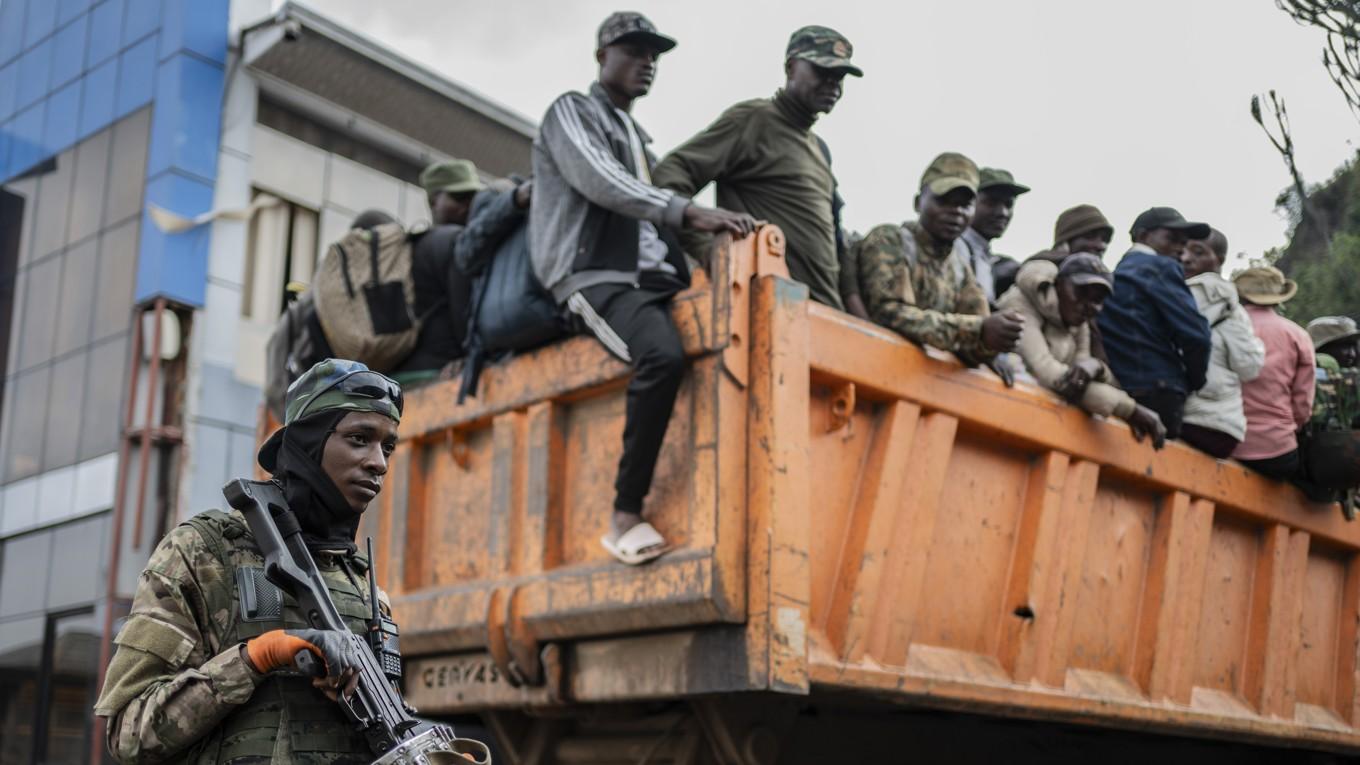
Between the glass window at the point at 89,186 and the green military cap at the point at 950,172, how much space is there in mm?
10146

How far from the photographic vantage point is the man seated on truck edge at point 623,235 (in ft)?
11.4

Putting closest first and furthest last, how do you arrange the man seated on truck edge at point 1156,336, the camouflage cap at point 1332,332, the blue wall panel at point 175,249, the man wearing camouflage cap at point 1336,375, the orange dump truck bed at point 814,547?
1. the orange dump truck bed at point 814,547
2. the man seated on truck edge at point 1156,336
3. the man wearing camouflage cap at point 1336,375
4. the camouflage cap at point 1332,332
5. the blue wall panel at point 175,249

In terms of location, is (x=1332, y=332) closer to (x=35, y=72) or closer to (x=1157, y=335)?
(x=1157, y=335)

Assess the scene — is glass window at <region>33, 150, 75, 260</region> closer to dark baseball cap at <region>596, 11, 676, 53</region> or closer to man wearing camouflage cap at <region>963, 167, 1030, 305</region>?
man wearing camouflage cap at <region>963, 167, 1030, 305</region>

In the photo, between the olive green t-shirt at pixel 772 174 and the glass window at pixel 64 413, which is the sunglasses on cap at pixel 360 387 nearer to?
the olive green t-shirt at pixel 772 174

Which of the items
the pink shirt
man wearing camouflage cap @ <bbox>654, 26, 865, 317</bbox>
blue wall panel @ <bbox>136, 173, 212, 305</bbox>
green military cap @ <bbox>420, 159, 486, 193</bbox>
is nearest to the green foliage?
the pink shirt

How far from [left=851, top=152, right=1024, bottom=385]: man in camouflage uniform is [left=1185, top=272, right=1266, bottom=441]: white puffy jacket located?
0.96 metres

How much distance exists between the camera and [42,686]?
484 inches

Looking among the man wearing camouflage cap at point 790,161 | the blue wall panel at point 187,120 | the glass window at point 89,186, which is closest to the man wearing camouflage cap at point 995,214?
the man wearing camouflage cap at point 790,161

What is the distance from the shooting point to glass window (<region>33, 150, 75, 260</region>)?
1329 centimetres

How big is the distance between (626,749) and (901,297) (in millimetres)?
1463

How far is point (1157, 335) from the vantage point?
4.90 meters

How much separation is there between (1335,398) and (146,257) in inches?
377

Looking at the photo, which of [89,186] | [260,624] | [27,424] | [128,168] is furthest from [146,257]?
[260,624]
